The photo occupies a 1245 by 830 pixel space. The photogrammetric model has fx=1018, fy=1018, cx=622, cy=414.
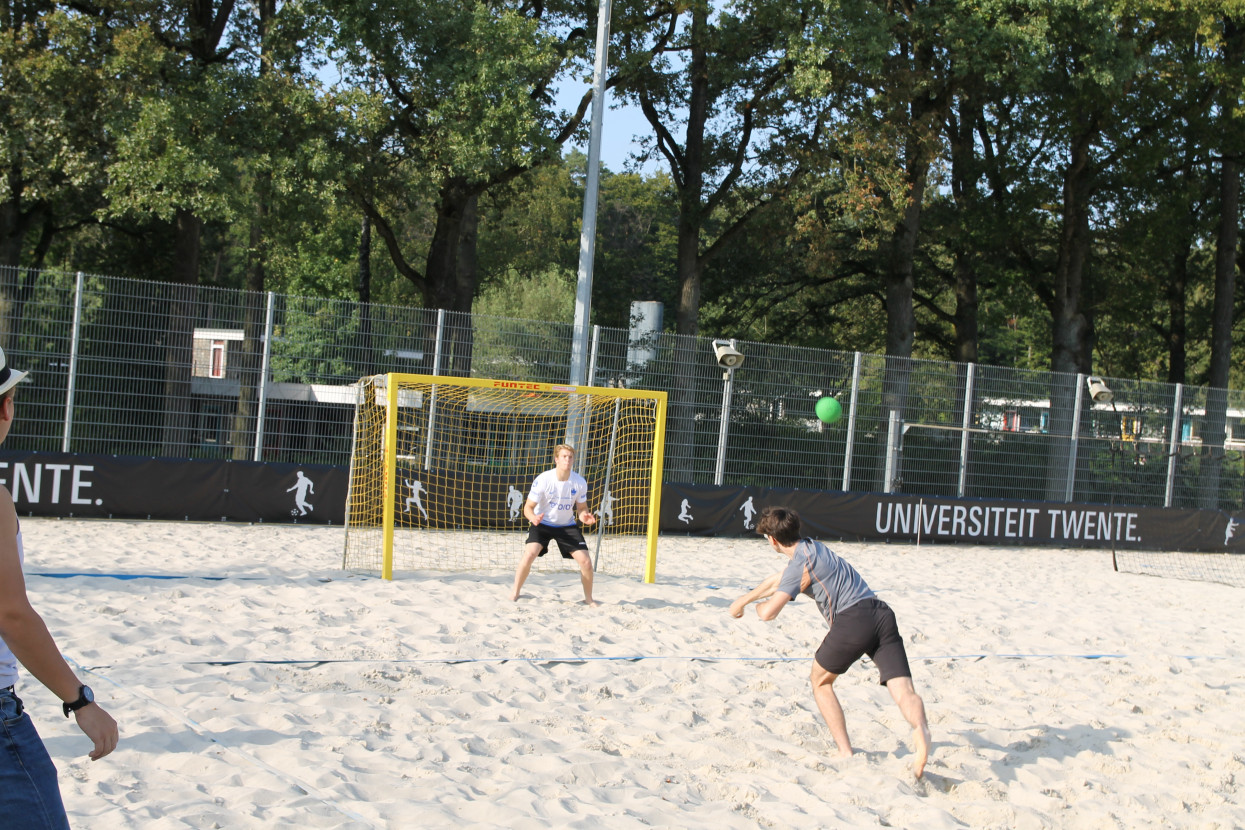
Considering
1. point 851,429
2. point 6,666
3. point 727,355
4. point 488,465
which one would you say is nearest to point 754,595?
point 6,666

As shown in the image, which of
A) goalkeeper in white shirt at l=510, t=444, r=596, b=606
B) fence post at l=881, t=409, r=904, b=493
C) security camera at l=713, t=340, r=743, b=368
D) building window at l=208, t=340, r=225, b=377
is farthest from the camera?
fence post at l=881, t=409, r=904, b=493

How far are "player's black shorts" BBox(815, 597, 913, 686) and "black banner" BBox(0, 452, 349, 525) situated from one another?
925cm

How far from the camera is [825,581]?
5.40 meters

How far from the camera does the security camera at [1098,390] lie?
17.6 meters

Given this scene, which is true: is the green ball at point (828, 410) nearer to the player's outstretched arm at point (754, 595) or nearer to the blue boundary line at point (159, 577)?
the blue boundary line at point (159, 577)

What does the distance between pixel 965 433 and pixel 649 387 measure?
560 centimetres

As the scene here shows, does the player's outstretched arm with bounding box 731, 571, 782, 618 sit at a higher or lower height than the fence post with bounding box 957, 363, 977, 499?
lower

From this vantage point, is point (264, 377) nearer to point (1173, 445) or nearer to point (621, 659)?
point (621, 659)

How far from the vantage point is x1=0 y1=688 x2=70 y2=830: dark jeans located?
92.0 inches

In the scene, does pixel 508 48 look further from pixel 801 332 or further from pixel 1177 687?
pixel 801 332

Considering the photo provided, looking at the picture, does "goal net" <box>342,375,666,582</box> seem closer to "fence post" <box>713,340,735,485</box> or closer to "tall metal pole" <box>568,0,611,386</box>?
"fence post" <box>713,340,735,485</box>

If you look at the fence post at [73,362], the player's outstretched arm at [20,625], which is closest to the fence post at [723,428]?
the fence post at [73,362]

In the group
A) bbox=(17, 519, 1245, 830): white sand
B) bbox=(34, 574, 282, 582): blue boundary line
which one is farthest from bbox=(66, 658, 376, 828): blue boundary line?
bbox=(34, 574, 282, 582): blue boundary line

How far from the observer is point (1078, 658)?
8172 millimetres
